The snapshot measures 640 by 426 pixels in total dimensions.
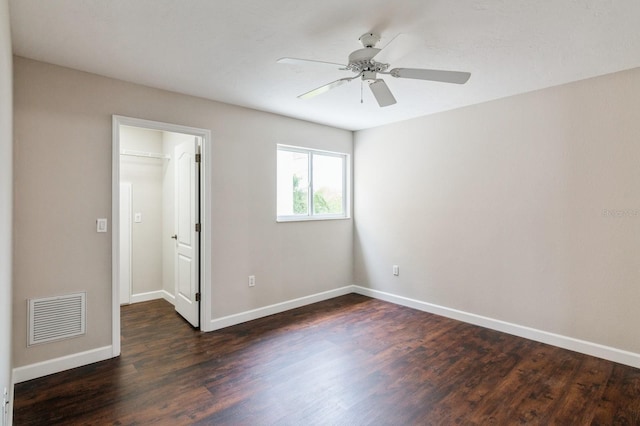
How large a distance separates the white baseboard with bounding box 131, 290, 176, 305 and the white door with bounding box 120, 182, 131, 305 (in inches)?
3.6

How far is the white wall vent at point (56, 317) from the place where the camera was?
100.0 inches

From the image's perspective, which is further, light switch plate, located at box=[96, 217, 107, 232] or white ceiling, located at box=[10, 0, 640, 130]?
light switch plate, located at box=[96, 217, 107, 232]

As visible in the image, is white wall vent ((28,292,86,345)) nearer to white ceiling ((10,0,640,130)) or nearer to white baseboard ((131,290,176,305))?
white baseboard ((131,290,176,305))

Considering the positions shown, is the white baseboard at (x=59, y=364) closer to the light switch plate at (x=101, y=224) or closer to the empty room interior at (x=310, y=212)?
the empty room interior at (x=310, y=212)

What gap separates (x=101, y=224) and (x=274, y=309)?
7.05ft

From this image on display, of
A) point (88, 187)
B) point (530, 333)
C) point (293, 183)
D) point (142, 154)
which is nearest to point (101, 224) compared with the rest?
point (88, 187)

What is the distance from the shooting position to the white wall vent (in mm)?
2539

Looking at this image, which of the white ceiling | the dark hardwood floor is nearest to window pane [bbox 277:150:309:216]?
the white ceiling

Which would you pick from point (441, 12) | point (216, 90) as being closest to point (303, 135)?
→ point (216, 90)

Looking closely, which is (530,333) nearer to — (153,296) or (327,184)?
(327,184)

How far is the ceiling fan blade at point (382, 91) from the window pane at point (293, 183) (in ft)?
6.84

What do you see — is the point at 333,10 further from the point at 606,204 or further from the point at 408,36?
the point at 606,204

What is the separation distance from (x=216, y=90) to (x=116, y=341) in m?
2.51

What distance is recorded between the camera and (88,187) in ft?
9.12
